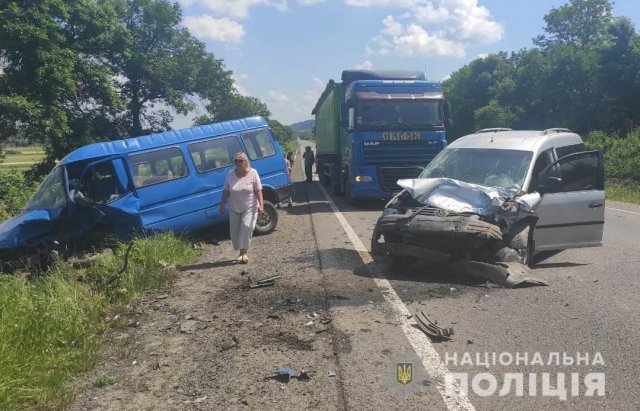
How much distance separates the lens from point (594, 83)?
129 feet

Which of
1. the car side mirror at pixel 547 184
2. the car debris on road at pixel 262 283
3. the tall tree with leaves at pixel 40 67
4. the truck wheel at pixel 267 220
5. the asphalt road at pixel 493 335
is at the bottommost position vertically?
the asphalt road at pixel 493 335

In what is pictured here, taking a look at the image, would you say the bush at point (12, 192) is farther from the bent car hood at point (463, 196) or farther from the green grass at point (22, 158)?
Answer: the bent car hood at point (463, 196)

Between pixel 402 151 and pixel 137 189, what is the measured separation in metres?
6.84

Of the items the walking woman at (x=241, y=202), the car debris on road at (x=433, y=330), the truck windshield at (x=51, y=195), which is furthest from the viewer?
the truck windshield at (x=51, y=195)

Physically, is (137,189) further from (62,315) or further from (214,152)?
(62,315)

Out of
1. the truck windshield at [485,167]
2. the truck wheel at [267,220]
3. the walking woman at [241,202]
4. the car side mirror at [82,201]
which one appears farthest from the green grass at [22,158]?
the truck windshield at [485,167]

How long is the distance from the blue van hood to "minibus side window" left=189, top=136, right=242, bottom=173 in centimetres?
278

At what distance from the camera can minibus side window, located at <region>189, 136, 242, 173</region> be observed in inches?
405

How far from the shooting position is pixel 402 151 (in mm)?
13648

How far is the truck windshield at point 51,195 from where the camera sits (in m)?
8.88

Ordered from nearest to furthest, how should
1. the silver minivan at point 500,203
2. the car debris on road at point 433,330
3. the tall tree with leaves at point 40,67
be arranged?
the car debris on road at point 433,330
the silver minivan at point 500,203
the tall tree with leaves at point 40,67

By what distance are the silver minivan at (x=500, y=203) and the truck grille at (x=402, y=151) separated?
205 inches

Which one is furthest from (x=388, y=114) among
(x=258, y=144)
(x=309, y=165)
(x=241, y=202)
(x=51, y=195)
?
(x=309, y=165)

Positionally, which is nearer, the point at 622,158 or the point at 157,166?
the point at 157,166
